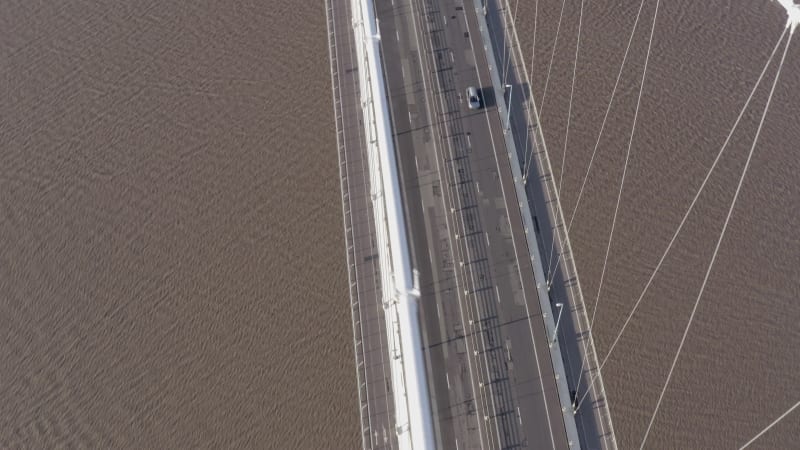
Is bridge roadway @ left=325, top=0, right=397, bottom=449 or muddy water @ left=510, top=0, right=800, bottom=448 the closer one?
bridge roadway @ left=325, top=0, right=397, bottom=449

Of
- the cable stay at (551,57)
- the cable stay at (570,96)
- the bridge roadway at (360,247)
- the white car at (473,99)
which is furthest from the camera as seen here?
the cable stay at (551,57)

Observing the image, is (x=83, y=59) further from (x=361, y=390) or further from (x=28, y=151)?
(x=361, y=390)

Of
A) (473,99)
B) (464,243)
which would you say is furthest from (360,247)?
(473,99)

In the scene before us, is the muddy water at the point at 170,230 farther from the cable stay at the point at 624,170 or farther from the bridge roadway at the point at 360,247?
the cable stay at the point at 624,170

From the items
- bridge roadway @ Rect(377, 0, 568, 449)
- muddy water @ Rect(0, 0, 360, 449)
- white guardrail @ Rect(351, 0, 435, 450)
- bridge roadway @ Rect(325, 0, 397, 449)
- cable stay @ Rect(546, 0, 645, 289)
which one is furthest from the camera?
muddy water @ Rect(0, 0, 360, 449)

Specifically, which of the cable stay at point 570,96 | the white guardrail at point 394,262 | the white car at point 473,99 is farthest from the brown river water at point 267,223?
the white car at point 473,99

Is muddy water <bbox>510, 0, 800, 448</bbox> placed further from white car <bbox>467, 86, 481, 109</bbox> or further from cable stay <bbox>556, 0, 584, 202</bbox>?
white car <bbox>467, 86, 481, 109</bbox>

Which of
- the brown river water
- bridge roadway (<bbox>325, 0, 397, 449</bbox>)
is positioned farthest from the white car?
bridge roadway (<bbox>325, 0, 397, 449</bbox>)
